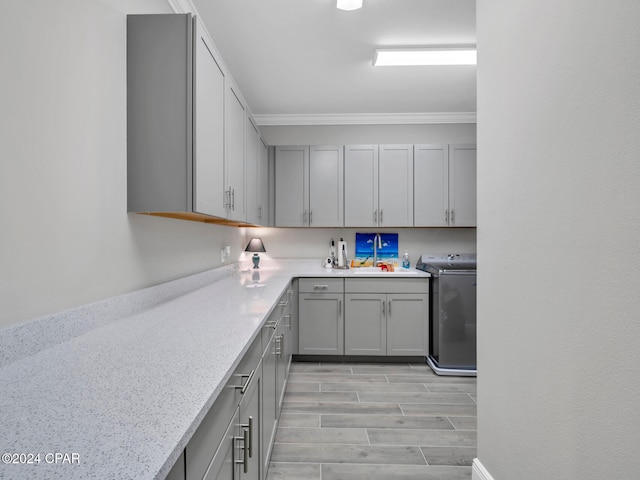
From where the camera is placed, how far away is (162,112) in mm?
1673

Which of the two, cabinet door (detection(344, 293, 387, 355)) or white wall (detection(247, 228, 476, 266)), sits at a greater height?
white wall (detection(247, 228, 476, 266))

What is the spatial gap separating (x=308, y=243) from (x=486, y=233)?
9.01 ft

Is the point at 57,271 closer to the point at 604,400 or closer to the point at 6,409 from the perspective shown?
the point at 6,409

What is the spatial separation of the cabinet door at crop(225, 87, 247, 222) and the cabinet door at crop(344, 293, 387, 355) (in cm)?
149

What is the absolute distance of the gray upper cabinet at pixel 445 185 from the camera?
379 cm

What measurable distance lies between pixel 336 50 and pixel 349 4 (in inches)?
22.0

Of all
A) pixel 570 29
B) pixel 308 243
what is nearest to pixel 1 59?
pixel 570 29

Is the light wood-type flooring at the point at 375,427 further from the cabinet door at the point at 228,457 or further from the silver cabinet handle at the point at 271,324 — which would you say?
the cabinet door at the point at 228,457

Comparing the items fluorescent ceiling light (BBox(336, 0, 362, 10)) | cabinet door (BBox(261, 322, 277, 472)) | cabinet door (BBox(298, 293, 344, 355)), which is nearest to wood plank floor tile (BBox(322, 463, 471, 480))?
cabinet door (BBox(261, 322, 277, 472))

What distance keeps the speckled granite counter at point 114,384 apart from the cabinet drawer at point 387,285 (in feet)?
6.41

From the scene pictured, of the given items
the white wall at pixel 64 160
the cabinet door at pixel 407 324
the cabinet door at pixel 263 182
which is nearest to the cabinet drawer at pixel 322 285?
the cabinet door at pixel 407 324

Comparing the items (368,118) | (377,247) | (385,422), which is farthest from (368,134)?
(385,422)

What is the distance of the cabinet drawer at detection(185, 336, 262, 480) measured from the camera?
2.46 ft

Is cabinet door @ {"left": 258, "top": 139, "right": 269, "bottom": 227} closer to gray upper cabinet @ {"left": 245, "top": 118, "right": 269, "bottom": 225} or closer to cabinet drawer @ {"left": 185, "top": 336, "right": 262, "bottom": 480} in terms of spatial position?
gray upper cabinet @ {"left": 245, "top": 118, "right": 269, "bottom": 225}
